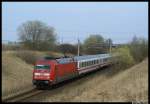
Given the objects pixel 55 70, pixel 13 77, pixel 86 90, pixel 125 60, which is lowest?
pixel 86 90

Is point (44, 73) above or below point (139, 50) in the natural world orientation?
below

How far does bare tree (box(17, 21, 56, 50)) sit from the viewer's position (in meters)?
84.7

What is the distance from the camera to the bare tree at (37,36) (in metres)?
84.7

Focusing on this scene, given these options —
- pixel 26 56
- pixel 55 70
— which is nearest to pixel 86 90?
pixel 55 70

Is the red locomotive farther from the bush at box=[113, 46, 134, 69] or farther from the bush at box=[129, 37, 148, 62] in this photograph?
the bush at box=[129, 37, 148, 62]

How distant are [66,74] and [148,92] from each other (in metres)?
13.9

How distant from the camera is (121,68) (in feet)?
195

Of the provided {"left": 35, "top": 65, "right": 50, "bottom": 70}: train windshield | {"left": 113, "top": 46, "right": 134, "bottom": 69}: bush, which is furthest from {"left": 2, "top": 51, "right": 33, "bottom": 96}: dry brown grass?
{"left": 113, "top": 46, "right": 134, "bottom": 69}: bush

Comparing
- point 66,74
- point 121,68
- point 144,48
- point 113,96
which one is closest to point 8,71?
point 66,74

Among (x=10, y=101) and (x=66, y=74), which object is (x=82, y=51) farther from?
(x=10, y=101)

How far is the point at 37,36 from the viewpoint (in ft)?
285

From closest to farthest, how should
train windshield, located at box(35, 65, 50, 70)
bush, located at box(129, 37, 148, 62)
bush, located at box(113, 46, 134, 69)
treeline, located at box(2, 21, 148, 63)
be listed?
train windshield, located at box(35, 65, 50, 70)
bush, located at box(113, 46, 134, 69)
bush, located at box(129, 37, 148, 62)
treeline, located at box(2, 21, 148, 63)

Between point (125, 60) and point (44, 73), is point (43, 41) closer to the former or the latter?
point (125, 60)

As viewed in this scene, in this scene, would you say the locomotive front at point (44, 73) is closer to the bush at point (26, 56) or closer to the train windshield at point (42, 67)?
the train windshield at point (42, 67)
